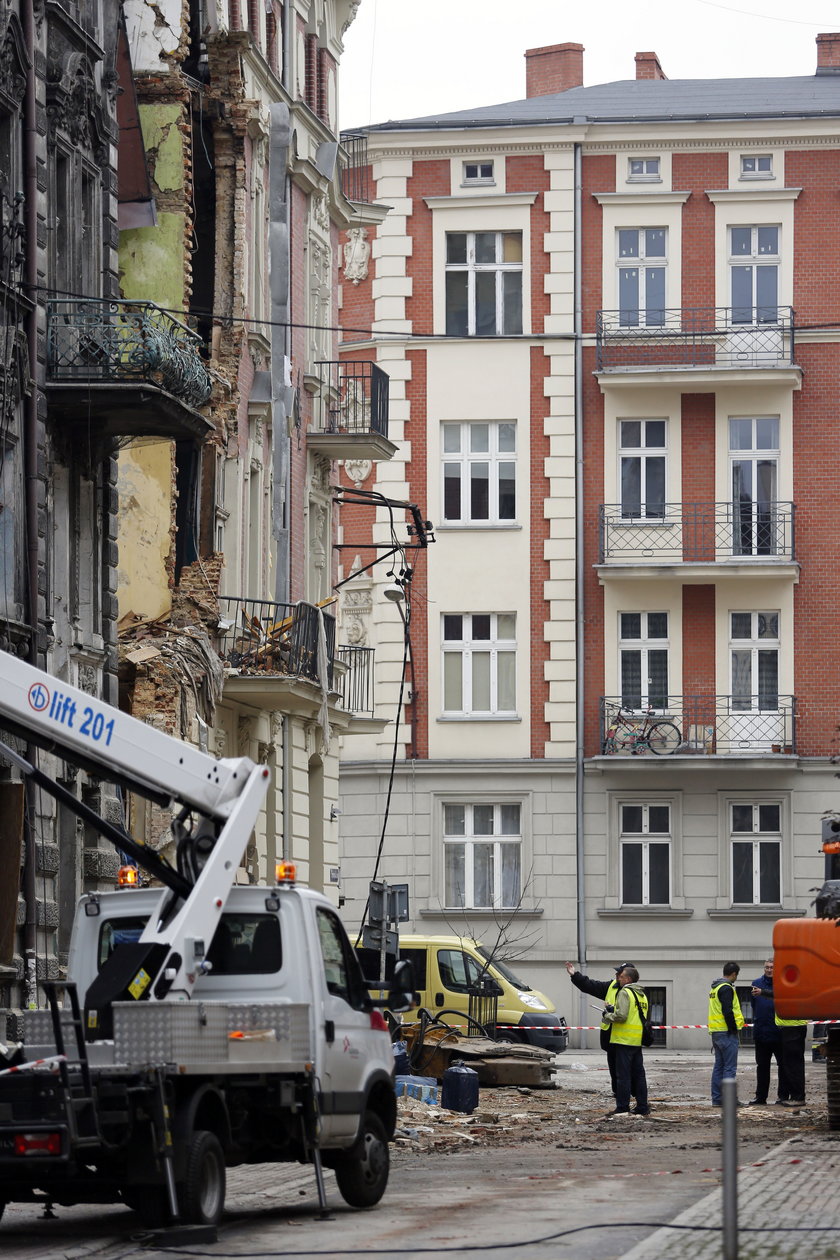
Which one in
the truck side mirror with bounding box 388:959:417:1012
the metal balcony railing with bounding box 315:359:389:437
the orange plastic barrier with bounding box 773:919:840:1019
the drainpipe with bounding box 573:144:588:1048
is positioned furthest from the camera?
the drainpipe with bounding box 573:144:588:1048

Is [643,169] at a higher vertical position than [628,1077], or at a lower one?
higher

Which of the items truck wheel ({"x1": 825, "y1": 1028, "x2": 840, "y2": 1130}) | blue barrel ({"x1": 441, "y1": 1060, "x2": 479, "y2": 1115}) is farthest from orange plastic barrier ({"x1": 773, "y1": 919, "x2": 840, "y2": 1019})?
blue barrel ({"x1": 441, "y1": 1060, "x2": 479, "y2": 1115})

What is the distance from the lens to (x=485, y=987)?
34.9m

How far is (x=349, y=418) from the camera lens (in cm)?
3797

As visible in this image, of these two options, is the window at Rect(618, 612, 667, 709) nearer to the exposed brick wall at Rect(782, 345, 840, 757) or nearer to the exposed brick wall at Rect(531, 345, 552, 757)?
the exposed brick wall at Rect(531, 345, 552, 757)

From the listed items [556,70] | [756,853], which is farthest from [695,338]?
[756,853]

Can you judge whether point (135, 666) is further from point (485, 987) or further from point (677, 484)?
point (677, 484)

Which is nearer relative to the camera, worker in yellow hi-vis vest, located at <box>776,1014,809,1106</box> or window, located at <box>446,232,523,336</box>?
worker in yellow hi-vis vest, located at <box>776,1014,809,1106</box>

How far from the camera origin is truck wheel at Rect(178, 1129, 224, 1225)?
13.1m

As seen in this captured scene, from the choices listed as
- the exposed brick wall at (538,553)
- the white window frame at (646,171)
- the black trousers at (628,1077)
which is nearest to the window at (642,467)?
the exposed brick wall at (538,553)

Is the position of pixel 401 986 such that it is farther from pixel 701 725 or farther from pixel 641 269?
pixel 641 269

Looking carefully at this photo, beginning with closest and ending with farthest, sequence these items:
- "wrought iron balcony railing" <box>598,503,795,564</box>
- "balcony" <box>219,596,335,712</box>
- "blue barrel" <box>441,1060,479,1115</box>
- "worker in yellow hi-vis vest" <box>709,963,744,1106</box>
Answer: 1. "blue barrel" <box>441,1060,479,1115</box>
2. "worker in yellow hi-vis vest" <box>709,963,744,1106</box>
3. "balcony" <box>219,596,335,712</box>
4. "wrought iron balcony railing" <box>598,503,795,564</box>

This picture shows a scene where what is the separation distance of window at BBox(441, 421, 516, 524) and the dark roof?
20.0 feet

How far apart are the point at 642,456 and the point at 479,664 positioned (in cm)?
508
